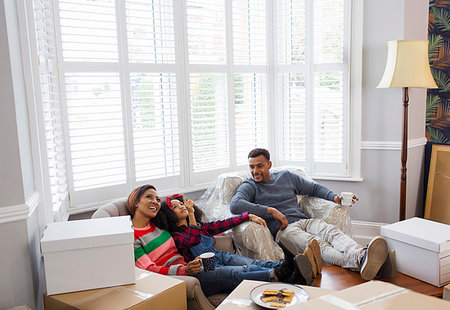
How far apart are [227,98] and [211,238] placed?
148 cm

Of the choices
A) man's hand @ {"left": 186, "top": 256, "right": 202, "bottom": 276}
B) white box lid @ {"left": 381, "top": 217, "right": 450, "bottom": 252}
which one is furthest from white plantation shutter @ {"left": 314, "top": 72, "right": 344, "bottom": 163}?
man's hand @ {"left": 186, "top": 256, "right": 202, "bottom": 276}

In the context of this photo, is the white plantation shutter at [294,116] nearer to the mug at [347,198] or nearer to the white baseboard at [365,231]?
the white baseboard at [365,231]

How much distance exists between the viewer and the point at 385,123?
364 centimetres

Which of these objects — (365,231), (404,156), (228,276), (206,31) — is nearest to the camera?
(228,276)

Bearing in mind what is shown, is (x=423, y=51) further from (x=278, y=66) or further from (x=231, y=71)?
(x=231, y=71)

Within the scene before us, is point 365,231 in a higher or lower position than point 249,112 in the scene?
lower

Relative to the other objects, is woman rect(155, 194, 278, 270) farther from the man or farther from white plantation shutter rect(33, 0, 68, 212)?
white plantation shutter rect(33, 0, 68, 212)

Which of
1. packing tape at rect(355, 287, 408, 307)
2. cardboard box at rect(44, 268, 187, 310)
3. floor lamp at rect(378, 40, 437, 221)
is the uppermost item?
floor lamp at rect(378, 40, 437, 221)

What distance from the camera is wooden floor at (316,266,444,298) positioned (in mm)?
2357

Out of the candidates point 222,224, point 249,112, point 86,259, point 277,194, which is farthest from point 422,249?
point 249,112

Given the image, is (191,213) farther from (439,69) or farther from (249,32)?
(439,69)

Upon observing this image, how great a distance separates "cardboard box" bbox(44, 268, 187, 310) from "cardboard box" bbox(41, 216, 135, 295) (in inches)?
1.5

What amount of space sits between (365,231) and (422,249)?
4.58ft

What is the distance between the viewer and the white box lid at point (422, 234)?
238 cm
